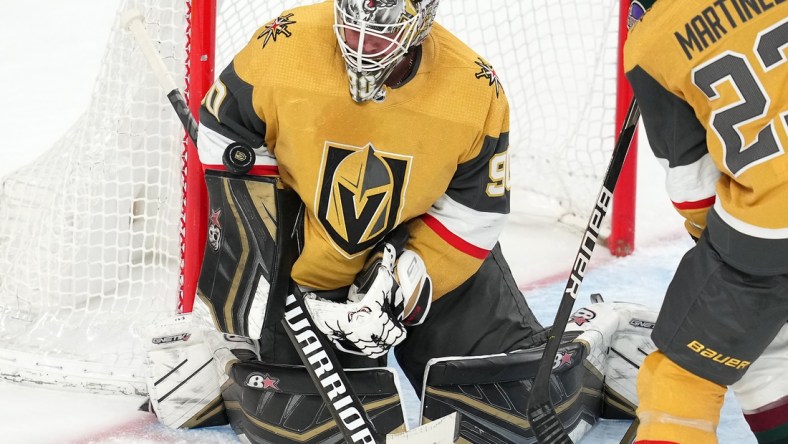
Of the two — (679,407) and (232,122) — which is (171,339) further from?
(679,407)

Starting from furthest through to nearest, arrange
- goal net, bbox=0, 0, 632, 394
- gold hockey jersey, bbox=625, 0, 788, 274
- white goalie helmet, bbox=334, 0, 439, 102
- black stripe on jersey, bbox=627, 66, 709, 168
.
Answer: goal net, bbox=0, 0, 632, 394 < white goalie helmet, bbox=334, 0, 439, 102 < black stripe on jersey, bbox=627, 66, 709, 168 < gold hockey jersey, bbox=625, 0, 788, 274

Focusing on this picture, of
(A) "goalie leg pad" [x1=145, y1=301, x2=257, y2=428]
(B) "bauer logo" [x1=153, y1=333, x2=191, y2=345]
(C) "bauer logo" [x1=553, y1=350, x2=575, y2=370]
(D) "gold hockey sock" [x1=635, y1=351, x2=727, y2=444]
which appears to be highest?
(D) "gold hockey sock" [x1=635, y1=351, x2=727, y2=444]

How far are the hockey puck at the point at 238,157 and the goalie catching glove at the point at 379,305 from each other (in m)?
0.29

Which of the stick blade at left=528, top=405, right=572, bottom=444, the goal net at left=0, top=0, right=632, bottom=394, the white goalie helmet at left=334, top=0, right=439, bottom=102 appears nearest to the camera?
the white goalie helmet at left=334, top=0, right=439, bottom=102

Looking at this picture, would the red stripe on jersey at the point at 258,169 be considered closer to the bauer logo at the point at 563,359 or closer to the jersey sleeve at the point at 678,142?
the bauer logo at the point at 563,359

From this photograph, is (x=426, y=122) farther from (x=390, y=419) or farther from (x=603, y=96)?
(x=603, y=96)

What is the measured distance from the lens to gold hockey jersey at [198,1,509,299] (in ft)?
6.46

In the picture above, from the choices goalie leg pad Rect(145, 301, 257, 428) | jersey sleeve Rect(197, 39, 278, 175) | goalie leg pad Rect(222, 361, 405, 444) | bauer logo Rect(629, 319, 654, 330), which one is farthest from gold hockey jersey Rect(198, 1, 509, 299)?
bauer logo Rect(629, 319, 654, 330)

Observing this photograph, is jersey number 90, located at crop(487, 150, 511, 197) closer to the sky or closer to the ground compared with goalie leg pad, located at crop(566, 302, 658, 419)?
closer to the sky

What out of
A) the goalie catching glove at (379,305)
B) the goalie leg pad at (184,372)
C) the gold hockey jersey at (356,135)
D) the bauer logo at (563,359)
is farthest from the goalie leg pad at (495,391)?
the goalie leg pad at (184,372)

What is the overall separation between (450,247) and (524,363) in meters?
0.27

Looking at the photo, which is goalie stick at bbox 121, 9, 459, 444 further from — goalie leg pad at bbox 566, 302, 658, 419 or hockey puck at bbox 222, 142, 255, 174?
goalie leg pad at bbox 566, 302, 658, 419

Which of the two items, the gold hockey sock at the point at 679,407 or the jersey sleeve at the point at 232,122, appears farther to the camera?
the jersey sleeve at the point at 232,122

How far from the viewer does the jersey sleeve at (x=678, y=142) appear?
1.45 m
